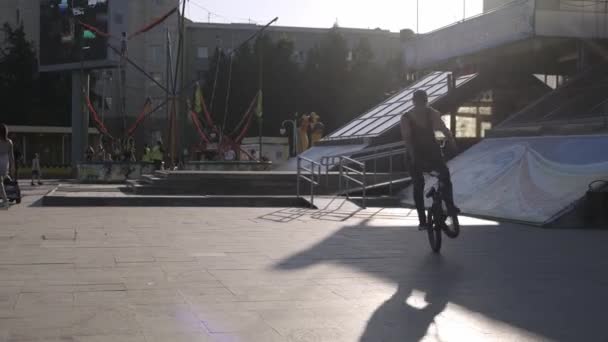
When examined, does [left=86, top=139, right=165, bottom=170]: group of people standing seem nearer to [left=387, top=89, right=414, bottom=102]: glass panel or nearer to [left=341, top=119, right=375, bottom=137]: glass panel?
[left=341, top=119, right=375, bottom=137]: glass panel

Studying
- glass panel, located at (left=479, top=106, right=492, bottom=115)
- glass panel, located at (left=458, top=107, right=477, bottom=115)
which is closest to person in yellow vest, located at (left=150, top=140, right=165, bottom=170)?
glass panel, located at (left=458, top=107, right=477, bottom=115)

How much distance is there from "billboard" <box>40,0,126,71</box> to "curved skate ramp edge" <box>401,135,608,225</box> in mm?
23237

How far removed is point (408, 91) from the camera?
104 feet

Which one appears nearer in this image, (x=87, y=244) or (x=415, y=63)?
(x=87, y=244)

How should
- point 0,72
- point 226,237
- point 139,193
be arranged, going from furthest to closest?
point 0,72, point 139,193, point 226,237

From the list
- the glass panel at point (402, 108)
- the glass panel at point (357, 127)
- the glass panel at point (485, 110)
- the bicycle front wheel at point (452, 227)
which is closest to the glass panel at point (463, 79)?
the glass panel at point (485, 110)

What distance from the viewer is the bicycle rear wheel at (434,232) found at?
814 centimetres

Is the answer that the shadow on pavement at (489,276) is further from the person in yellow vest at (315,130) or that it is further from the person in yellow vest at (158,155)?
the person in yellow vest at (315,130)

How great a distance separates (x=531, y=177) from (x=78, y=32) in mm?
29262

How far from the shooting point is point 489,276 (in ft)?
21.7

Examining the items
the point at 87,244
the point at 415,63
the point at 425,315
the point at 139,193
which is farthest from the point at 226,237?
the point at 415,63

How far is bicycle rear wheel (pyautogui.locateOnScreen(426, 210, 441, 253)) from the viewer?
8.14 m

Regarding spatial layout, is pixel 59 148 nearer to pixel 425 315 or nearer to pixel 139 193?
pixel 139 193

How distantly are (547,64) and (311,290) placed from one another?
25364 mm
